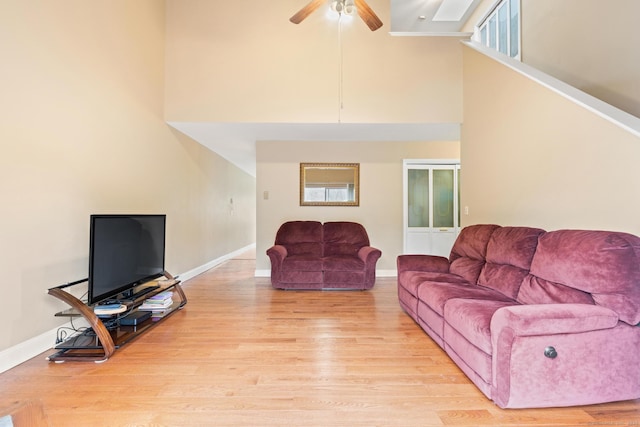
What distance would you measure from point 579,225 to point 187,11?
195 inches

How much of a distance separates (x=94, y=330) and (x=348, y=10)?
3.52 metres

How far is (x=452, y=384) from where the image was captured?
177 centimetres

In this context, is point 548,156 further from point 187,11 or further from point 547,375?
point 187,11

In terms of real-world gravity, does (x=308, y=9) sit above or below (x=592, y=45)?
above

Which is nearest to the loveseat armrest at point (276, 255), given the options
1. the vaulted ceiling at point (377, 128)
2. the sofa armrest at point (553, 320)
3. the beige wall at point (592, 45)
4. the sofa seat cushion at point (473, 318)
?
the vaulted ceiling at point (377, 128)

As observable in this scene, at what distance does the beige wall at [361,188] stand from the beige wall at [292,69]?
1.11 m

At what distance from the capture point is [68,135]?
7.71ft

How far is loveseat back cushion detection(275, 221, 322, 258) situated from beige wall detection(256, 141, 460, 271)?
391mm

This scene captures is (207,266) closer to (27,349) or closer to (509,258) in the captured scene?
(27,349)

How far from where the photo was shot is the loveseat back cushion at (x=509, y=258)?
2178 millimetres

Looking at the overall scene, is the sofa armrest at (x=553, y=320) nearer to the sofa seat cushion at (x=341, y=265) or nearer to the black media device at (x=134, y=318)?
the sofa seat cushion at (x=341, y=265)

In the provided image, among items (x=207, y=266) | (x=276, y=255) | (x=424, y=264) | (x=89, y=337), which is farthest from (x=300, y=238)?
(x=89, y=337)

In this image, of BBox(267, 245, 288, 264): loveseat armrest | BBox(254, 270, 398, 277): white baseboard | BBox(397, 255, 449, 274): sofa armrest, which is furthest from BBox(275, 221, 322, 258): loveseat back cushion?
BBox(397, 255, 449, 274): sofa armrest

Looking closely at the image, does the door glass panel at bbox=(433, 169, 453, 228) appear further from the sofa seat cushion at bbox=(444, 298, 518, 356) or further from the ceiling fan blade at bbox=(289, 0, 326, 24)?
the ceiling fan blade at bbox=(289, 0, 326, 24)
